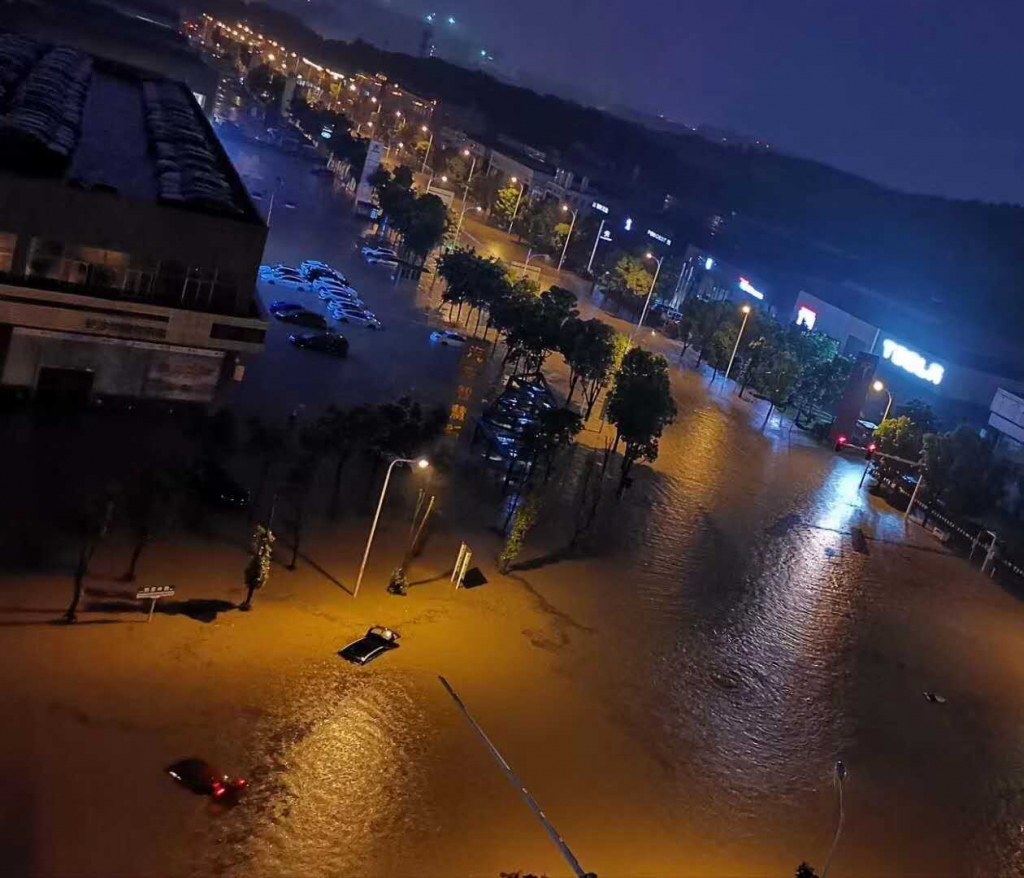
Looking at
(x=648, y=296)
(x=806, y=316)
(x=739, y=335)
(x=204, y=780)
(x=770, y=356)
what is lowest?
(x=204, y=780)

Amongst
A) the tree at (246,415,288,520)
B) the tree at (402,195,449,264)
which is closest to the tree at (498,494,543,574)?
the tree at (246,415,288,520)

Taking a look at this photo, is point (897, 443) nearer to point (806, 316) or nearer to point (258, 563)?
point (806, 316)

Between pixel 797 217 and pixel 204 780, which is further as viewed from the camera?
pixel 797 217

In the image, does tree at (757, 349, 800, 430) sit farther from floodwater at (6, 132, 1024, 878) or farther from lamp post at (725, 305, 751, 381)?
floodwater at (6, 132, 1024, 878)

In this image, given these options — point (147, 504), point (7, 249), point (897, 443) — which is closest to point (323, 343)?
point (7, 249)

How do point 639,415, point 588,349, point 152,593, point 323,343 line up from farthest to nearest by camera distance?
point 588,349 → point 323,343 → point 639,415 → point 152,593

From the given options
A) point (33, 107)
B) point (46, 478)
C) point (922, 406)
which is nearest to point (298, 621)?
point (46, 478)
